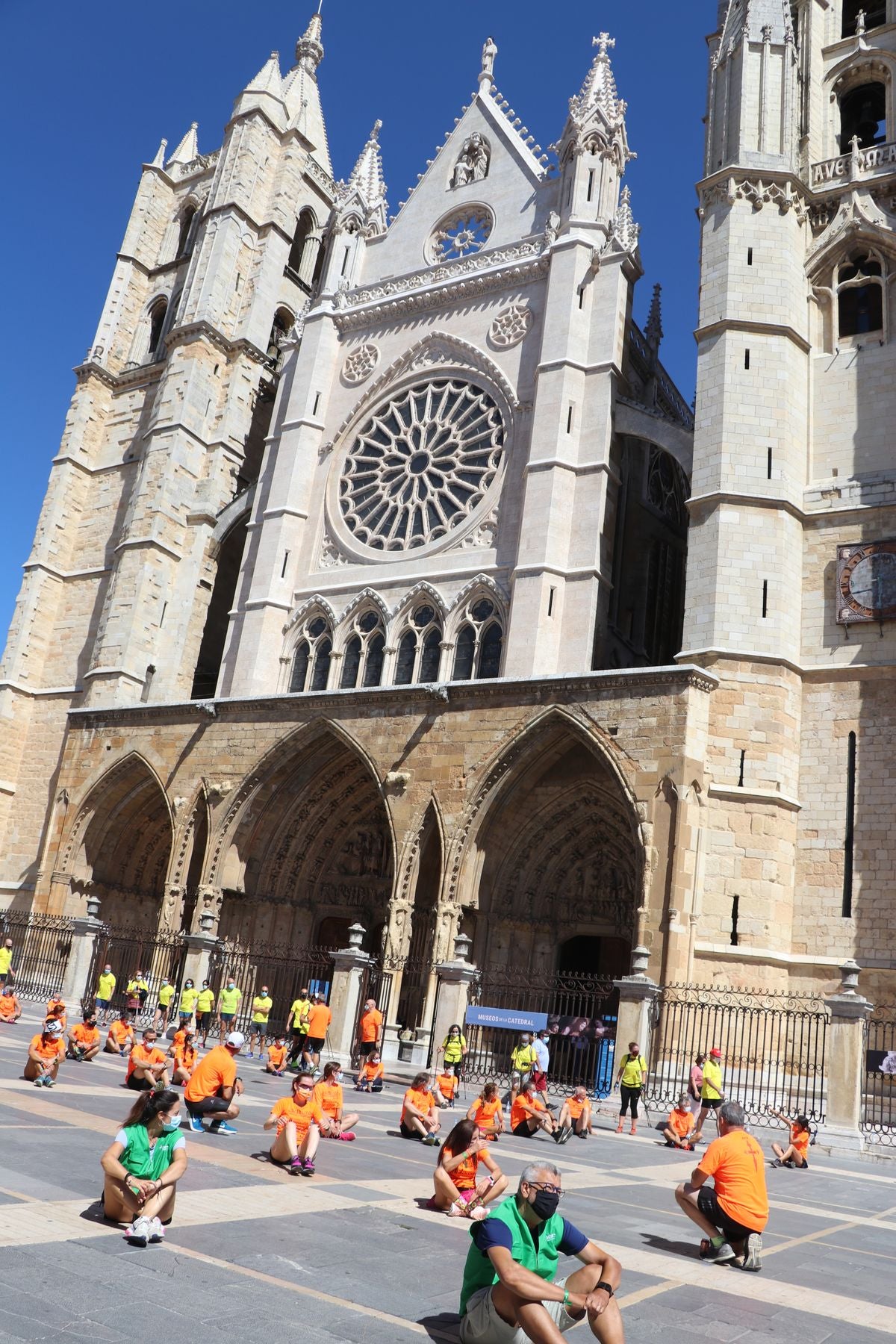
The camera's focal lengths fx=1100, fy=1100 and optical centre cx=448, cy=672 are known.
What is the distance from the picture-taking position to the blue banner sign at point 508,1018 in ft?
43.3

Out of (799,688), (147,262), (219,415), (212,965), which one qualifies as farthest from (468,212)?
(212,965)

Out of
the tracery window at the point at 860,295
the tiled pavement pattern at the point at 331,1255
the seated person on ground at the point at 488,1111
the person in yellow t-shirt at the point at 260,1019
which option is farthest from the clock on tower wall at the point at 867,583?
the seated person on ground at the point at 488,1111

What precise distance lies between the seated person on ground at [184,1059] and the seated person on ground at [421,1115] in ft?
7.37

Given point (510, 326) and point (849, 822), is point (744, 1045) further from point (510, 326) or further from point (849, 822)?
point (510, 326)

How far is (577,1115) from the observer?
10688 mm

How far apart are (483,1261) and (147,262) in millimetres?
32492

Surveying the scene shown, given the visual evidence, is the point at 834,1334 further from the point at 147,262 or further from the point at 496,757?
the point at 147,262

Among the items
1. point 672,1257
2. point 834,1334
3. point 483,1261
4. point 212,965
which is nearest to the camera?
point 483,1261

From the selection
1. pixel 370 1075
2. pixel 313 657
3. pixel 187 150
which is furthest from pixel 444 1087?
pixel 187 150

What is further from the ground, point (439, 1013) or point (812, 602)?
point (812, 602)

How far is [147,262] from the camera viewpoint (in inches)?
1249

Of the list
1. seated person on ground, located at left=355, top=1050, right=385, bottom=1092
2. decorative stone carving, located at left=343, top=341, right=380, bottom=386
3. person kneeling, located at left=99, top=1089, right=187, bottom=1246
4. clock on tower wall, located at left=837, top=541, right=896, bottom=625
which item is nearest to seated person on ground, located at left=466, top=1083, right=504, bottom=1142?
person kneeling, located at left=99, top=1089, right=187, bottom=1246

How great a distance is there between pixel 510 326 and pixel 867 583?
9.52 metres

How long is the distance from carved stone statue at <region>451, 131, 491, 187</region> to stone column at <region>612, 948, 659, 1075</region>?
19.0m
